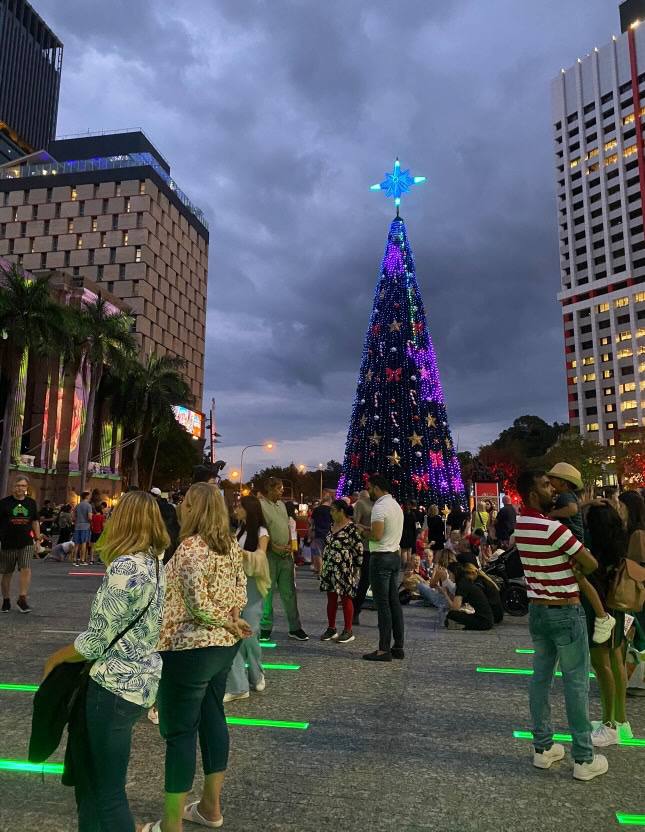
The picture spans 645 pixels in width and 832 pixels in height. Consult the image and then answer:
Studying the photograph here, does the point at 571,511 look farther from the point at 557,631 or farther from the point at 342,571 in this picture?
the point at 342,571

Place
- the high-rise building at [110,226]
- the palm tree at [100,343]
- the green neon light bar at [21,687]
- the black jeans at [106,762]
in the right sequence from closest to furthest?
the black jeans at [106,762] → the green neon light bar at [21,687] → the palm tree at [100,343] → the high-rise building at [110,226]

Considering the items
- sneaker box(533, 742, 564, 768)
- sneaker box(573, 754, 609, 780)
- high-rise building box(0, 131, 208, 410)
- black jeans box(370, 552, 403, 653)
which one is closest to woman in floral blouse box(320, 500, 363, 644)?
black jeans box(370, 552, 403, 653)

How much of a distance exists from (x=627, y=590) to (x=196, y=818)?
340cm

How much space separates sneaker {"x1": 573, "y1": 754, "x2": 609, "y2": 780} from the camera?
384cm

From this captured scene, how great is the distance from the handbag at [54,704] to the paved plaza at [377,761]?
0.90 m

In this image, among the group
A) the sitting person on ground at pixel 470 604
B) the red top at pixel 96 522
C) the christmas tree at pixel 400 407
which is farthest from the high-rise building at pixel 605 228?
the sitting person on ground at pixel 470 604

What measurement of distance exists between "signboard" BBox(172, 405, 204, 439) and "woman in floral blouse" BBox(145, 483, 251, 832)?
72.4 metres

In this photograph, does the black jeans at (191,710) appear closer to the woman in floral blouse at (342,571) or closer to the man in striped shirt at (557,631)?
the man in striped shirt at (557,631)

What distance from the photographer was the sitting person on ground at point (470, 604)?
8945 millimetres

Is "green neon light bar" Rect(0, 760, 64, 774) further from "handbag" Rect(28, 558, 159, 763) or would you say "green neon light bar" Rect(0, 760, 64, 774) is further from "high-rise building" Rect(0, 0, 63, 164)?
"high-rise building" Rect(0, 0, 63, 164)

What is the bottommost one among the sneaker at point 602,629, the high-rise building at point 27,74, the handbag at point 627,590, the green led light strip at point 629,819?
the green led light strip at point 629,819

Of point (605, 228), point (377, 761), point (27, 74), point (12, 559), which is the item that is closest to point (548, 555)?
point (377, 761)

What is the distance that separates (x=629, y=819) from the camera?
3.35 m

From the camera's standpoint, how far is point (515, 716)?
5.08 meters
